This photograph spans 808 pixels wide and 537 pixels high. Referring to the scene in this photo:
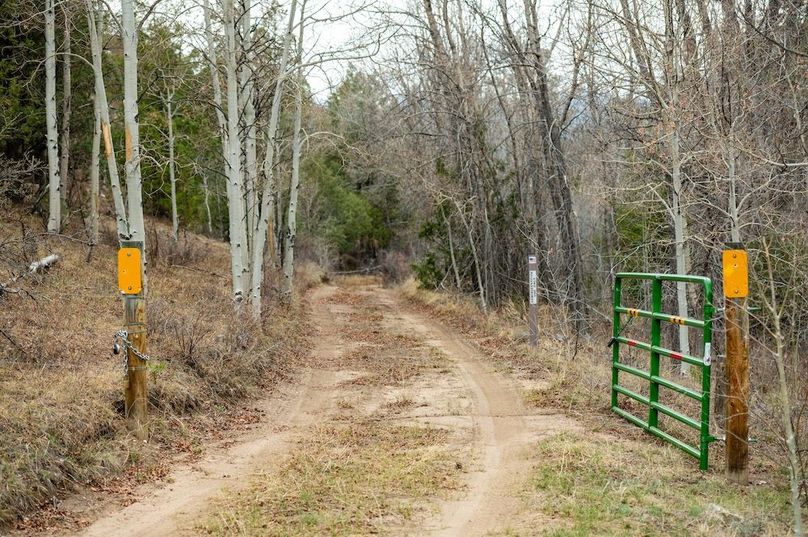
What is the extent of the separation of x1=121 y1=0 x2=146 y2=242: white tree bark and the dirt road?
316 cm

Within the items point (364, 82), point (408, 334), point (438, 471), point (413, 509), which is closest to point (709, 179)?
point (408, 334)

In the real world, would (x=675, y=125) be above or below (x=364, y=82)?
below

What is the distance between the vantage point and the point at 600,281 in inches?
1037

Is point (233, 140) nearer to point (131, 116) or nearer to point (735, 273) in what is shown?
point (131, 116)

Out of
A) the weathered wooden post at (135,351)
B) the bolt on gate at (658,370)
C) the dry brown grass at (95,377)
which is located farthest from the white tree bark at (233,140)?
the bolt on gate at (658,370)

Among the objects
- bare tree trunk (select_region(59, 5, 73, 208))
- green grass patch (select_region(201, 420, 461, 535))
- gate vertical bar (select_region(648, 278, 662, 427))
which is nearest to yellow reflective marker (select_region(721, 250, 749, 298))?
gate vertical bar (select_region(648, 278, 662, 427))

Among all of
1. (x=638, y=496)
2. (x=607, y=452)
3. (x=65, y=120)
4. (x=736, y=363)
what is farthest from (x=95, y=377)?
(x=65, y=120)

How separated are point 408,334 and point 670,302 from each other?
21.1 ft

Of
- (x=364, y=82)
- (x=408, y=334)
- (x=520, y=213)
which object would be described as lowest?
(x=408, y=334)

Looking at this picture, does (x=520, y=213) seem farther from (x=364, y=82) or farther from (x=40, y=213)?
(x=40, y=213)

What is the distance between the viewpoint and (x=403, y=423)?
9336mm

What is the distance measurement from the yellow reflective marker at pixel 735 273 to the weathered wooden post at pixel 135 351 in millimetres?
5407

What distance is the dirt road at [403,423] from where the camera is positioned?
5.92 m

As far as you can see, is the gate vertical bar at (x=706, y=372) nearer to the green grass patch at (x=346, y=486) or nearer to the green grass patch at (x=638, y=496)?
the green grass patch at (x=638, y=496)
